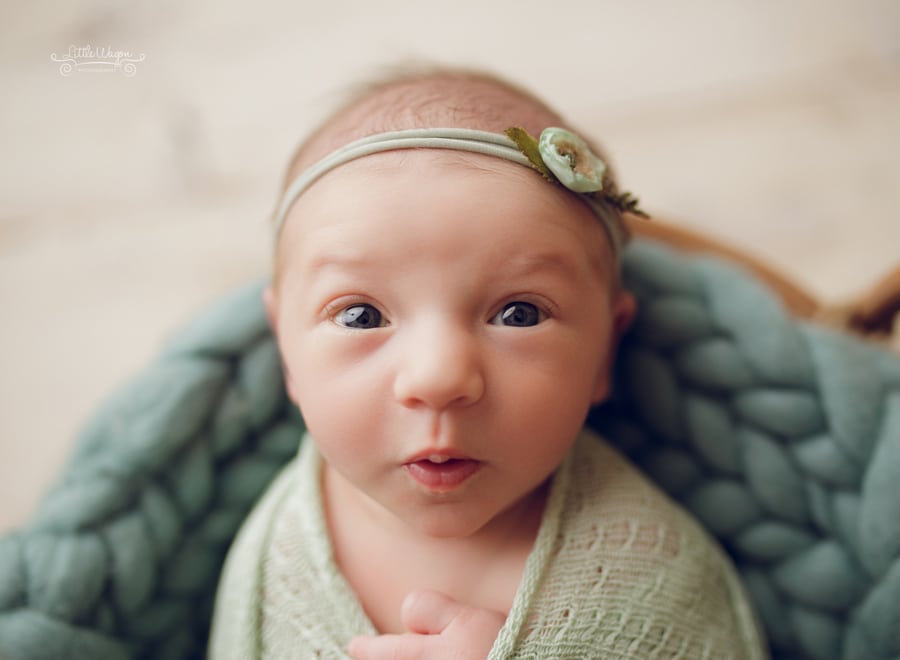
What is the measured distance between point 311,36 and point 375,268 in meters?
1.36

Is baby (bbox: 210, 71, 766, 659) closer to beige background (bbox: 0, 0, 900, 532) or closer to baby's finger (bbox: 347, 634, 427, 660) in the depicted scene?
baby's finger (bbox: 347, 634, 427, 660)

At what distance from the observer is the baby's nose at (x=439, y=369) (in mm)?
707

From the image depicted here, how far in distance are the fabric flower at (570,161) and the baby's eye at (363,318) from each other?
22 cm

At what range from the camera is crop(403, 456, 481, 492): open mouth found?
0.76m

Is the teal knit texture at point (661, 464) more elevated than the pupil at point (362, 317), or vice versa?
the pupil at point (362, 317)

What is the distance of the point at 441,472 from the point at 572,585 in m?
0.19

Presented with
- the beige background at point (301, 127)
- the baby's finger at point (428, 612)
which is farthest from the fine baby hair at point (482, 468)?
the beige background at point (301, 127)

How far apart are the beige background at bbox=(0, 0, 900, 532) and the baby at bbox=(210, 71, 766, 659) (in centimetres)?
79

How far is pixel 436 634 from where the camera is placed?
2.55 feet

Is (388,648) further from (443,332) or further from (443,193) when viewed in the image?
(443,193)

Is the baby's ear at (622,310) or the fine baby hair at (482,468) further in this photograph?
the baby's ear at (622,310)

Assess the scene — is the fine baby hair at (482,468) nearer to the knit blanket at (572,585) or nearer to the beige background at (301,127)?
the knit blanket at (572,585)

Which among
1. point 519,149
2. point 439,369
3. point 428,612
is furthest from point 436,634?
point 519,149

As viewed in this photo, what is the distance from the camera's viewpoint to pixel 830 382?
3.23 ft
